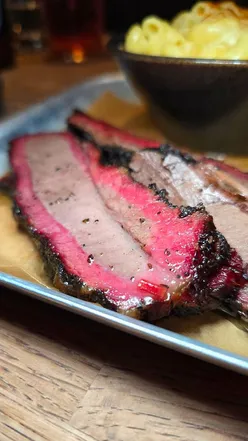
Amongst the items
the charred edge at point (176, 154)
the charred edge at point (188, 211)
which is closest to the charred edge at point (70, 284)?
the charred edge at point (188, 211)

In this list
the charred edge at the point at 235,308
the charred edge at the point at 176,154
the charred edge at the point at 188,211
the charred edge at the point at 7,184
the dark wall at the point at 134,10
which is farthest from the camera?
the dark wall at the point at 134,10

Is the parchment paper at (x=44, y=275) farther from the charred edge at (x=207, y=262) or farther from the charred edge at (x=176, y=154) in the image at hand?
the charred edge at (x=176, y=154)

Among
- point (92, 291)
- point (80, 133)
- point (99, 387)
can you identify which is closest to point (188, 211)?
point (92, 291)

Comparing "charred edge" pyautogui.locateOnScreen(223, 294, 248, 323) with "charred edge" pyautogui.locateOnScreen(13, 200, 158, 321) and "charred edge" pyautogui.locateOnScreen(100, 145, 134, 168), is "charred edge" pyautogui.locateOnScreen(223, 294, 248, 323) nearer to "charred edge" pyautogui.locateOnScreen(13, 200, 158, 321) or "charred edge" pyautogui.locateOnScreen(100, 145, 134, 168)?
"charred edge" pyautogui.locateOnScreen(13, 200, 158, 321)

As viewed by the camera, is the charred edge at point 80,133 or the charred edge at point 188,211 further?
the charred edge at point 80,133

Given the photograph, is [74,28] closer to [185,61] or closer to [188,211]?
[185,61]

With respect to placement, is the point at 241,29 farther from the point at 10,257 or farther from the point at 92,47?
the point at 92,47

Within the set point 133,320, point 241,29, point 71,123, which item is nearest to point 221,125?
point 241,29

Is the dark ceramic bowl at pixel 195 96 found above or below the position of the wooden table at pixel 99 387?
above
